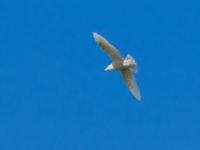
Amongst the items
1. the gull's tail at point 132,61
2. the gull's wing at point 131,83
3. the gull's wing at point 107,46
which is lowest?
the gull's tail at point 132,61

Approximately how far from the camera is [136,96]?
168 feet

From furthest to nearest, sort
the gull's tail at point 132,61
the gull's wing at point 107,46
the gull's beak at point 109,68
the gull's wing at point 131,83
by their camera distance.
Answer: the gull's wing at point 131,83
the gull's beak at point 109,68
the gull's wing at point 107,46
the gull's tail at point 132,61

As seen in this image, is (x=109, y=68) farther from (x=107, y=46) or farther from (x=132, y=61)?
(x=132, y=61)

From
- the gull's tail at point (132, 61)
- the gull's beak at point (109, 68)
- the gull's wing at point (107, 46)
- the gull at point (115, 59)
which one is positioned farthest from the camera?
the gull's beak at point (109, 68)

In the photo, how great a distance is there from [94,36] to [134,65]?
1.87m

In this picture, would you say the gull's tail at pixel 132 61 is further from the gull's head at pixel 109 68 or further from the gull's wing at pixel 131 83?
the gull's wing at pixel 131 83

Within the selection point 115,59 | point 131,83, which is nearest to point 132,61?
point 115,59

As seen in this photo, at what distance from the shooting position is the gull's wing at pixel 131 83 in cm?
5081

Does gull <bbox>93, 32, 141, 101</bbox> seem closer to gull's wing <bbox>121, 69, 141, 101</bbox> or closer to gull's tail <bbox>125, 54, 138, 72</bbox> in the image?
gull's tail <bbox>125, 54, 138, 72</bbox>

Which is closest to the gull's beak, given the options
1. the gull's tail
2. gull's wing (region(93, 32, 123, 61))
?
gull's wing (region(93, 32, 123, 61))

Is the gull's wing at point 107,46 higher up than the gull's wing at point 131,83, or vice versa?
the gull's wing at point 107,46

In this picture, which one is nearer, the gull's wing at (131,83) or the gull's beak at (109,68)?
the gull's beak at (109,68)

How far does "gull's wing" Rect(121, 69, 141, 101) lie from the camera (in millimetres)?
50812

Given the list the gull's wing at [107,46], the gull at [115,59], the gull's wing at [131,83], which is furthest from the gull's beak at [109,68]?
the gull's wing at [131,83]
